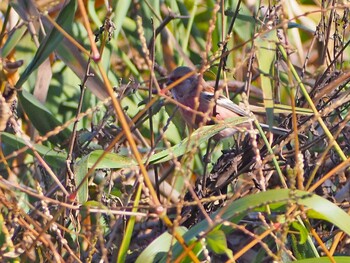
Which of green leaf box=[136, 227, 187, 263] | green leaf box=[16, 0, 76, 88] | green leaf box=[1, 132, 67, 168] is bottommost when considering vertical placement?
green leaf box=[136, 227, 187, 263]

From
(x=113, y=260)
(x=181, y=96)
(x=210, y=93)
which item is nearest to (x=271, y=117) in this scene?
(x=113, y=260)

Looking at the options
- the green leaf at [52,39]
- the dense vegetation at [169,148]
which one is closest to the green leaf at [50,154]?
the dense vegetation at [169,148]

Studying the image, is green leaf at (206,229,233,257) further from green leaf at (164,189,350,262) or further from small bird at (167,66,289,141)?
small bird at (167,66,289,141)

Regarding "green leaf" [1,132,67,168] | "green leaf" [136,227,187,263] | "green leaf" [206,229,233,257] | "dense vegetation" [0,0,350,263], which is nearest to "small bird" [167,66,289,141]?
"dense vegetation" [0,0,350,263]

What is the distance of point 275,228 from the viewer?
1.86m

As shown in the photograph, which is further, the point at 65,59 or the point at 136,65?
the point at 136,65

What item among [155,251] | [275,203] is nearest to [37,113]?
[155,251]

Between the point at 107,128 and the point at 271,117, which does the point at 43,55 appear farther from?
the point at 271,117

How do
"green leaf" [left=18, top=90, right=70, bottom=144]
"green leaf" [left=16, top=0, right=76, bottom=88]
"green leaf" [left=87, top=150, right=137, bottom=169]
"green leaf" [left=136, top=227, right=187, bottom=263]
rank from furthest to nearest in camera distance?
"green leaf" [left=18, top=90, right=70, bottom=144] → "green leaf" [left=16, top=0, right=76, bottom=88] → "green leaf" [left=87, top=150, right=137, bottom=169] → "green leaf" [left=136, top=227, right=187, bottom=263]

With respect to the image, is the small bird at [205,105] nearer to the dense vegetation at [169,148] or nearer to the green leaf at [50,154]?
the dense vegetation at [169,148]

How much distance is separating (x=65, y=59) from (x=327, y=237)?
3.88 ft

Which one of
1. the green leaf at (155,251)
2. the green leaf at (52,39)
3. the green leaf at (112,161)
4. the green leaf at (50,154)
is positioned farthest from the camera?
the green leaf at (50,154)

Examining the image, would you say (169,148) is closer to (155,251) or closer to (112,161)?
(155,251)

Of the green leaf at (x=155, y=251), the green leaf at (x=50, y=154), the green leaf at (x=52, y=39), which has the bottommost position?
the green leaf at (x=155, y=251)
